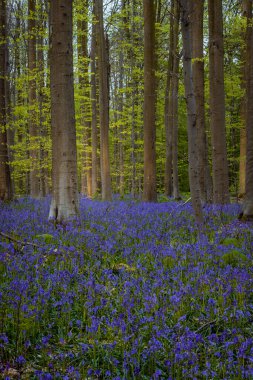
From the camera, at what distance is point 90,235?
21.1 feet

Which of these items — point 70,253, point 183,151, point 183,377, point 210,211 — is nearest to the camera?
point 183,377

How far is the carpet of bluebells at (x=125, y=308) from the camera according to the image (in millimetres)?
2762

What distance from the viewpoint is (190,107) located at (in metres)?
7.04

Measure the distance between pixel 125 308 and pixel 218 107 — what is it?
355 inches

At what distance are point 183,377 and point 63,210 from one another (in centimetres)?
537

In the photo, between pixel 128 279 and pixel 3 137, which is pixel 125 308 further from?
pixel 3 137

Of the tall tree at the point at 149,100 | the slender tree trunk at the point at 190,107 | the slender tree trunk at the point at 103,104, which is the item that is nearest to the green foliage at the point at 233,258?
the slender tree trunk at the point at 190,107

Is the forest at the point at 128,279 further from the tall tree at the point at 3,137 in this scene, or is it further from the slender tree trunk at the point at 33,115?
the slender tree trunk at the point at 33,115

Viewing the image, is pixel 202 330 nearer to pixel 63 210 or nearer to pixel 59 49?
pixel 63 210

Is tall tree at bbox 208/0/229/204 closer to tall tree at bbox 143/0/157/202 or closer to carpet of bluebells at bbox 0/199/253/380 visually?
tall tree at bbox 143/0/157/202

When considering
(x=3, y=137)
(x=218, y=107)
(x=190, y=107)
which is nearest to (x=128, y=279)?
(x=190, y=107)

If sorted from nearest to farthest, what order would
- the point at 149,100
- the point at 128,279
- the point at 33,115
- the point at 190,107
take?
the point at 128,279
the point at 190,107
the point at 149,100
the point at 33,115

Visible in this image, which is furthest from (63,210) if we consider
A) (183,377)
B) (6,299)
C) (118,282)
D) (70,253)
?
(183,377)

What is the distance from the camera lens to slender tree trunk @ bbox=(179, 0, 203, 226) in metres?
6.79
